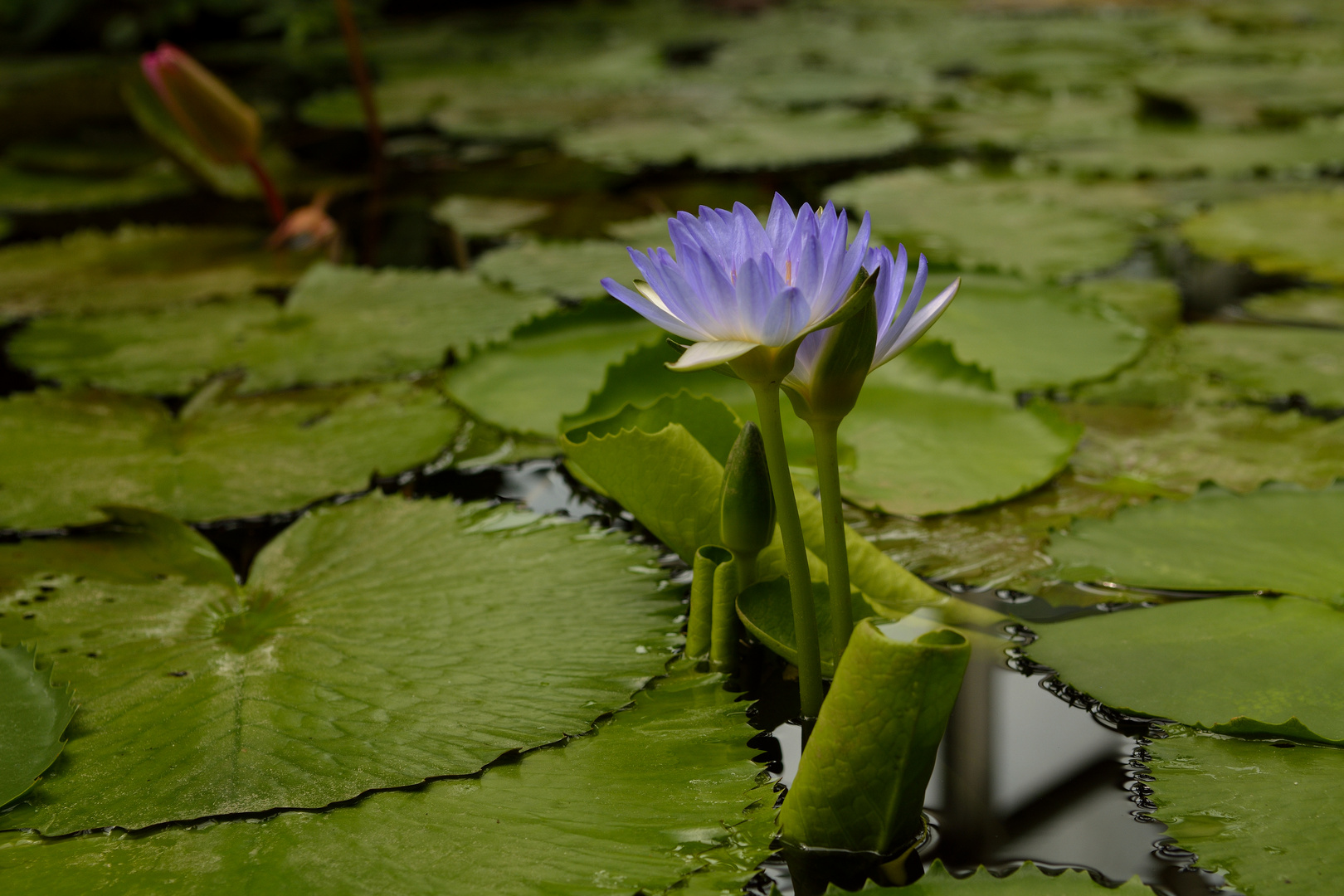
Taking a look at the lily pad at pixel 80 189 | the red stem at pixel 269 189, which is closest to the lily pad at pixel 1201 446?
the red stem at pixel 269 189

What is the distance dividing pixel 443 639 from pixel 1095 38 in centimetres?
382

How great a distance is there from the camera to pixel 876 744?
546 millimetres

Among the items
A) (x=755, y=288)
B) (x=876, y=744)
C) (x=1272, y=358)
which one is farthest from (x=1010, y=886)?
(x=1272, y=358)

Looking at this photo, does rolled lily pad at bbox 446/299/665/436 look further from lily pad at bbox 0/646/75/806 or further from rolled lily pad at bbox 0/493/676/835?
lily pad at bbox 0/646/75/806

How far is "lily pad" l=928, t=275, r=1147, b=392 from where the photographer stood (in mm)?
1201

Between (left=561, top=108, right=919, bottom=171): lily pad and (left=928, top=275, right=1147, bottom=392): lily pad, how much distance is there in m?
0.87

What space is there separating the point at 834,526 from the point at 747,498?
62 millimetres

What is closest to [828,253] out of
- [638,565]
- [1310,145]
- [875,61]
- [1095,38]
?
[638,565]

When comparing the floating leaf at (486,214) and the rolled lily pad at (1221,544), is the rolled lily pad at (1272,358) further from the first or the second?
the floating leaf at (486,214)

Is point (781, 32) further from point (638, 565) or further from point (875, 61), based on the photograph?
point (638, 565)

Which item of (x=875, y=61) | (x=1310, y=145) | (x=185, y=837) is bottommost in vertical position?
(x=185, y=837)

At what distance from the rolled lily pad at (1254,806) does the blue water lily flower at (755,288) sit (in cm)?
35

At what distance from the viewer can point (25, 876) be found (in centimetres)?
56

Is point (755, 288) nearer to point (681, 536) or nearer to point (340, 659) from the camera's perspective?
point (681, 536)
